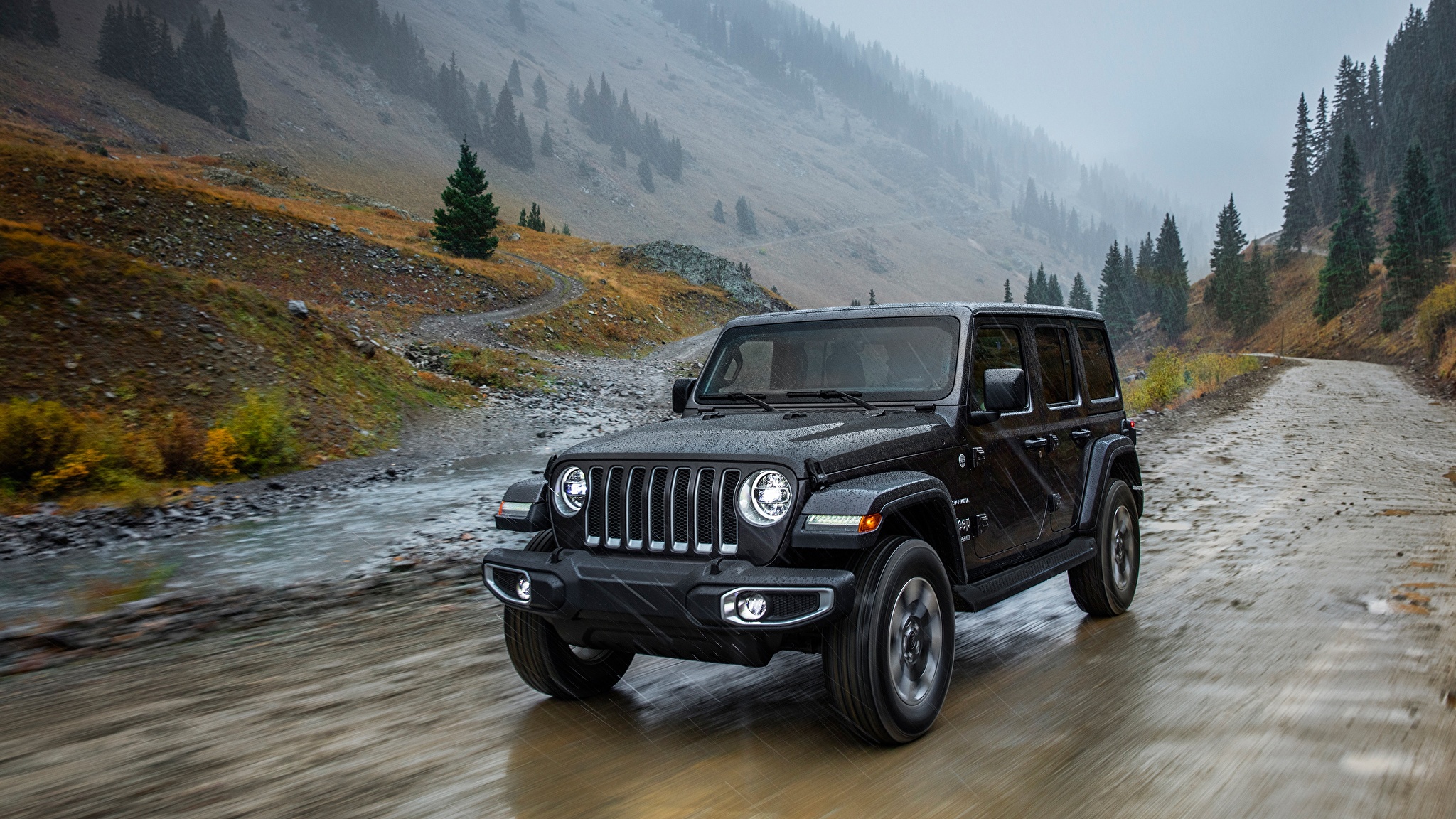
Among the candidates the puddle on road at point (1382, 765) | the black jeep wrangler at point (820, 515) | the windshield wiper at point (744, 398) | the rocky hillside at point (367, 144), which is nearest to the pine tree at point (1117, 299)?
the rocky hillside at point (367, 144)

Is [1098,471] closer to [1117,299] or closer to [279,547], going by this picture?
[279,547]

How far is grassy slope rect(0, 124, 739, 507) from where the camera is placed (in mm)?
14234

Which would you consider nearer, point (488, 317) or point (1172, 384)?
point (1172, 384)

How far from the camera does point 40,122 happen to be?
9250 cm

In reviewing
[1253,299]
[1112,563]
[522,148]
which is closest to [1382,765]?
[1112,563]

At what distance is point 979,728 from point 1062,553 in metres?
1.68

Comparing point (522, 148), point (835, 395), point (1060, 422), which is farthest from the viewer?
point (522, 148)

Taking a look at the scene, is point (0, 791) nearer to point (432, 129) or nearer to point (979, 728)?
point (979, 728)

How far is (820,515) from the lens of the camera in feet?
11.7

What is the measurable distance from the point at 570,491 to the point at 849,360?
177 centimetres

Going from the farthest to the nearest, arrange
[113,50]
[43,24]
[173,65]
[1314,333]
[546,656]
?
1. [173,65]
2. [43,24]
3. [113,50]
4. [1314,333]
5. [546,656]

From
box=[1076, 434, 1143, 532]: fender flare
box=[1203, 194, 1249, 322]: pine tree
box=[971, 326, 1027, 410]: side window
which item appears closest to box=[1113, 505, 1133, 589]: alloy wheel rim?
box=[1076, 434, 1143, 532]: fender flare

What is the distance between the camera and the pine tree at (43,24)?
119m

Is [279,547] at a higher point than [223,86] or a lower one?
lower
